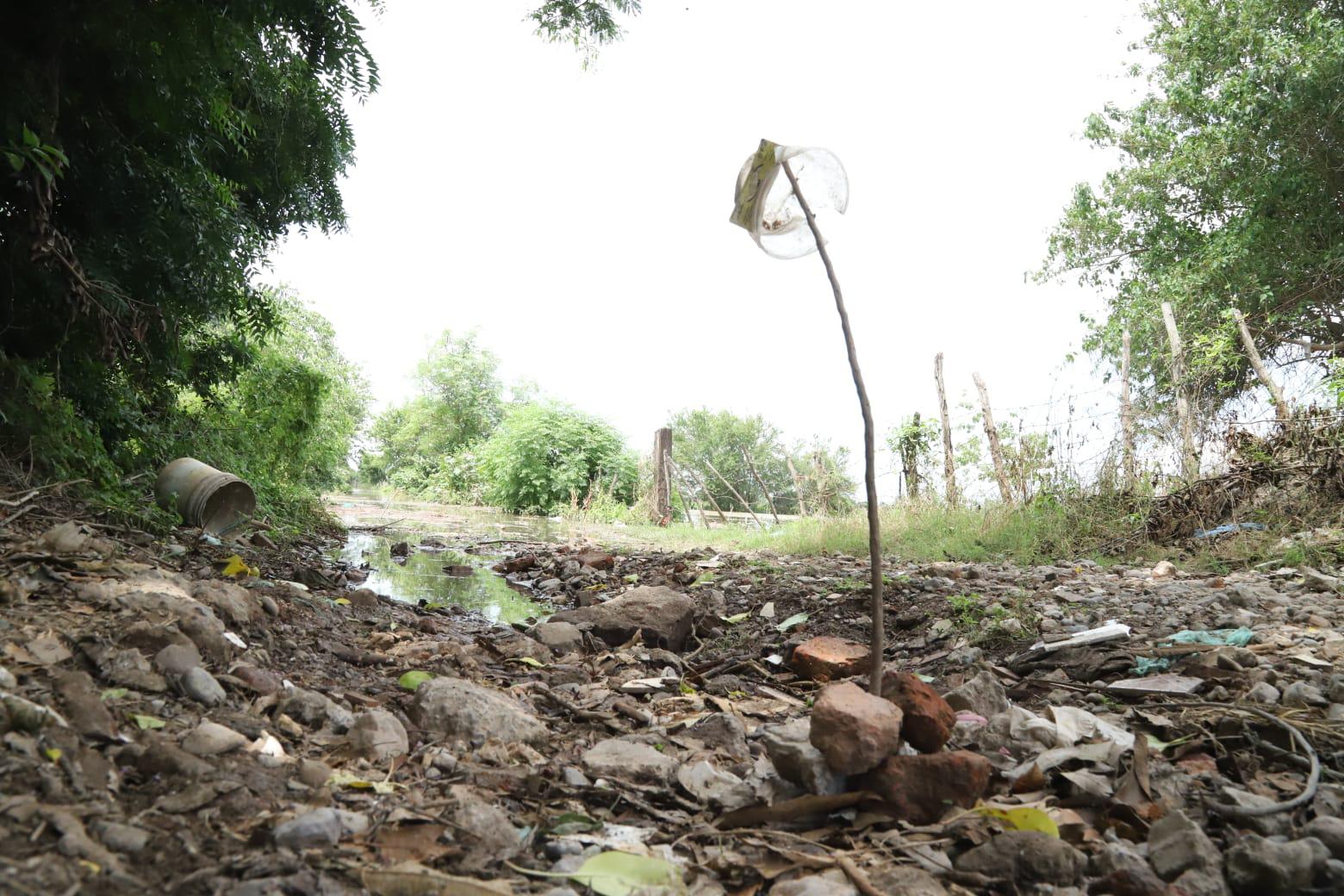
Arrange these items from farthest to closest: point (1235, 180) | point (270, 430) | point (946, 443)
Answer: point (1235, 180)
point (946, 443)
point (270, 430)

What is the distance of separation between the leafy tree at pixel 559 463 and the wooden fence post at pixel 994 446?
8187 millimetres

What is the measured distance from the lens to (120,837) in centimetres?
121

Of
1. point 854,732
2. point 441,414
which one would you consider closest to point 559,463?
point 441,414

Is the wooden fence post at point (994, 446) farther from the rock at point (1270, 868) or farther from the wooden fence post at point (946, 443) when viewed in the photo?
the rock at point (1270, 868)

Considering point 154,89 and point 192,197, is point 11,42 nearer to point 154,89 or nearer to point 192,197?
point 154,89

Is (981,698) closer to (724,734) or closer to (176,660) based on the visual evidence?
(724,734)

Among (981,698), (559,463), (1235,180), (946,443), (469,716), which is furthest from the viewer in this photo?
(559,463)

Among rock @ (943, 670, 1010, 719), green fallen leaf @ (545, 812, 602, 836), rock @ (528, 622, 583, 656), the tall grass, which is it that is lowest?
green fallen leaf @ (545, 812, 602, 836)

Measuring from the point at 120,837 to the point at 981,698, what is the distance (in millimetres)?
2055

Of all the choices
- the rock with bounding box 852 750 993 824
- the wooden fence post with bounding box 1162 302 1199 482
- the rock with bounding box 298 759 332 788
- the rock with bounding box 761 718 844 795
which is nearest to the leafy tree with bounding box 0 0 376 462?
the rock with bounding box 298 759 332 788

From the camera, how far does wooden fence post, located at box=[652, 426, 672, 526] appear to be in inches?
538

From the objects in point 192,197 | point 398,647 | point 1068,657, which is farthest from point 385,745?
point 192,197

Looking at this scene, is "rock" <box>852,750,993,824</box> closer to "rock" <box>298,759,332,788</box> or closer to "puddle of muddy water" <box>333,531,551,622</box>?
"rock" <box>298,759,332,788</box>

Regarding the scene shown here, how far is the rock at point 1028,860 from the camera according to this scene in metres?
1.39
